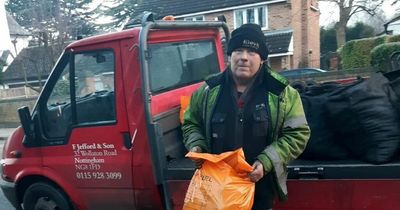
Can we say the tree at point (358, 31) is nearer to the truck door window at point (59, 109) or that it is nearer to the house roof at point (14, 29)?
the truck door window at point (59, 109)

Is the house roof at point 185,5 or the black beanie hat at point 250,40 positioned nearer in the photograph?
the black beanie hat at point 250,40

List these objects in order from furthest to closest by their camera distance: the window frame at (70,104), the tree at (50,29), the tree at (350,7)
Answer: the tree at (350,7) → the tree at (50,29) → the window frame at (70,104)

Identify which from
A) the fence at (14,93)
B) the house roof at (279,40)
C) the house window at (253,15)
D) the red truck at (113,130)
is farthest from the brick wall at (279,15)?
the red truck at (113,130)

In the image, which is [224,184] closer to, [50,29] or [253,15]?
[50,29]

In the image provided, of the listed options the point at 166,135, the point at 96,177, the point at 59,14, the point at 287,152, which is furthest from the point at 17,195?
the point at 59,14

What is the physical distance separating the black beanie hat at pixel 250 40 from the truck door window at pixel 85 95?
1.41 meters

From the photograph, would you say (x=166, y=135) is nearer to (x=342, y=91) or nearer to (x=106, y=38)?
(x=106, y=38)

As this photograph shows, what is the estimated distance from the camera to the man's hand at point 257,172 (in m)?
2.22

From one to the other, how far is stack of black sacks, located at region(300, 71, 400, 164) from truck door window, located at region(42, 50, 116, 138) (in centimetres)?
169

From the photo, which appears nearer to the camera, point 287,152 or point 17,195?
point 287,152

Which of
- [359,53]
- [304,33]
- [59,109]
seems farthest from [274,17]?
[59,109]

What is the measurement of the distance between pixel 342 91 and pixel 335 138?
1.10ft

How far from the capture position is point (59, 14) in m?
21.0

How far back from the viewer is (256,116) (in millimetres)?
2281
